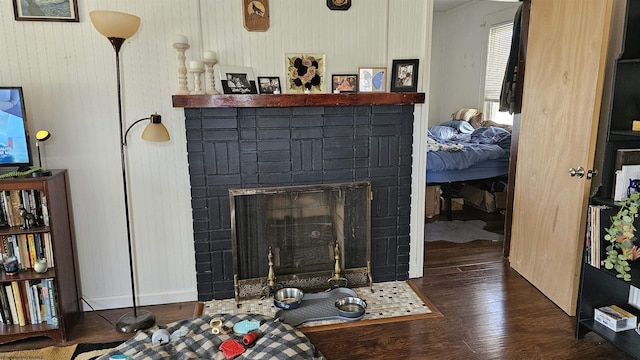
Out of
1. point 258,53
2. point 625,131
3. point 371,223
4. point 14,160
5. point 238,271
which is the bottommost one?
point 238,271

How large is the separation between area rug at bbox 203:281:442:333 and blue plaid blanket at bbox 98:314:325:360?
1.09ft

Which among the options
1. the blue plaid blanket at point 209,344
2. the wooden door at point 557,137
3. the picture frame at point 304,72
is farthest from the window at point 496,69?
the blue plaid blanket at point 209,344

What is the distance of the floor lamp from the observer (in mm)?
2087

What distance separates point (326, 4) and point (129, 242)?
1.86 m

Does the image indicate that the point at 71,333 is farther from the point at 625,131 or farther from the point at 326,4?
the point at 625,131

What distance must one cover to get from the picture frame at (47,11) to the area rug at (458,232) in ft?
10.3

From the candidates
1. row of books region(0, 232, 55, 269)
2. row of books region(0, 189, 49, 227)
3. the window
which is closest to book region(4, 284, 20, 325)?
row of books region(0, 232, 55, 269)

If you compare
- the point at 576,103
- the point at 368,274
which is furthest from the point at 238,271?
the point at 576,103

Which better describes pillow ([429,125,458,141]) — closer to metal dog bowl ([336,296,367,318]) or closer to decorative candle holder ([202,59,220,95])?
metal dog bowl ([336,296,367,318])

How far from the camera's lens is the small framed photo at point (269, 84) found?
2627 mm

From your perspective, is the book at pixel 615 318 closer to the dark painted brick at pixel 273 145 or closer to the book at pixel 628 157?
the book at pixel 628 157

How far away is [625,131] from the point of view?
2090mm

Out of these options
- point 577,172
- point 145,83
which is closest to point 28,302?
point 145,83

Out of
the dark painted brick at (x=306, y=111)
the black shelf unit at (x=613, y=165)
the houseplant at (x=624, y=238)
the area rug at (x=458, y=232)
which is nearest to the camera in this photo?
the houseplant at (x=624, y=238)
